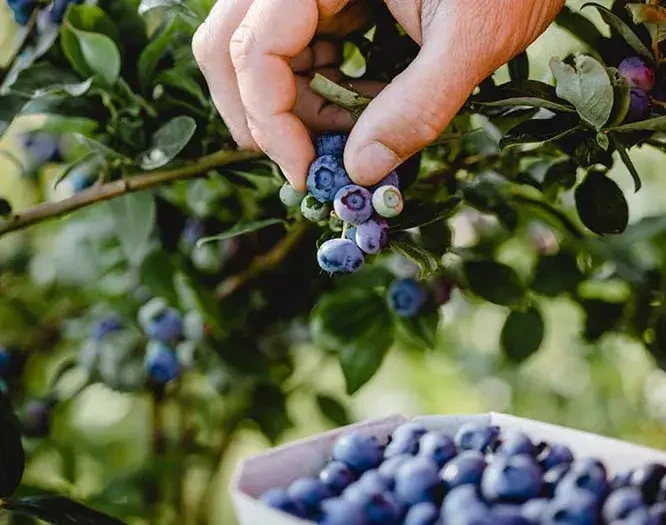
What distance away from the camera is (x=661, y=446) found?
2.16 m

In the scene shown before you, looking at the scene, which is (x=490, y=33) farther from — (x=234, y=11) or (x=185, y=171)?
(x=185, y=171)

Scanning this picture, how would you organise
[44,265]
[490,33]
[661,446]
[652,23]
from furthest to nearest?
1. [661,446]
2. [44,265]
3. [652,23]
4. [490,33]

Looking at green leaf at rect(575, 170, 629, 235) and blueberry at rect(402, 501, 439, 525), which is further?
green leaf at rect(575, 170, 629, 235)

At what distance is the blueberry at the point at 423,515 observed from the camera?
52 cm

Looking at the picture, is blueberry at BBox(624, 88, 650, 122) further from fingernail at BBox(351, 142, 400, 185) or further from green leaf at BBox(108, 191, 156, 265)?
green leaf at BBox(108, 191, 156, 265)

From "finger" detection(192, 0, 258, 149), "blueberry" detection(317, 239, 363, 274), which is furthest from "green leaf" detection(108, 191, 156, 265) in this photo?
"blueberry" detection(317, 239, 363, 274)

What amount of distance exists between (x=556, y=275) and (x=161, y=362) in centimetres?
52

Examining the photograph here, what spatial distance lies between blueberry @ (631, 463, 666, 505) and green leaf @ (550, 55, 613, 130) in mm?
310

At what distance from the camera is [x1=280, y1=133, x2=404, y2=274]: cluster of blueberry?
70 centimetres

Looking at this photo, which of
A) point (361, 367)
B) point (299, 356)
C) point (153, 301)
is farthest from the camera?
point (299, 356)

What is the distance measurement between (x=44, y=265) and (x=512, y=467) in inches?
48.5

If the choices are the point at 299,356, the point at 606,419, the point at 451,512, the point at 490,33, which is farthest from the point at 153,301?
the point at 606,419

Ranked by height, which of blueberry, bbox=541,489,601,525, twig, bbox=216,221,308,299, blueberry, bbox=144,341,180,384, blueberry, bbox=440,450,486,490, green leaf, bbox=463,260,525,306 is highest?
blueberry, bbox=541,489,601,525

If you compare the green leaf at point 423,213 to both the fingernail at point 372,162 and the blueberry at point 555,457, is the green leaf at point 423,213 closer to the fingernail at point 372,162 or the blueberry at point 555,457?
the fingernail at point 372,162
